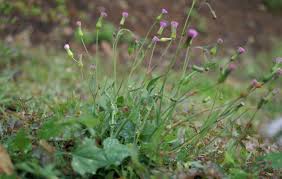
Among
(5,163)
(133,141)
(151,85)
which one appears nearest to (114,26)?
(151,85)

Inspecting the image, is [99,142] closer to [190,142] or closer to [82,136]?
[82,136]

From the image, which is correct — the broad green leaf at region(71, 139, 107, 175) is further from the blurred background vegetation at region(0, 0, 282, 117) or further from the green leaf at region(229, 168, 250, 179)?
the blurred background vegetation at region(0, 0, 282, 117)

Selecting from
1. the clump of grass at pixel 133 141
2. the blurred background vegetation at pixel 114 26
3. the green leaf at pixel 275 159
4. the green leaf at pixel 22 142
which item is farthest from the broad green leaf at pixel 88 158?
the blurred background vegetation at pixel 114 26

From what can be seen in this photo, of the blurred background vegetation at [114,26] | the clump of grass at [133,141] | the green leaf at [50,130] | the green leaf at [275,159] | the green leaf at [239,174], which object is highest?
the green leaf at [50,130]

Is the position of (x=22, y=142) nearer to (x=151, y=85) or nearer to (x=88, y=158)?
(x=88, y=158)

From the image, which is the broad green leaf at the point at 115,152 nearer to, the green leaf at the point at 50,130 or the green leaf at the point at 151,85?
the green leaf at the point at 50,130

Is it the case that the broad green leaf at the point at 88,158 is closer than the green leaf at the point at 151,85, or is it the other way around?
the broad green leaf at the point at 88,158
